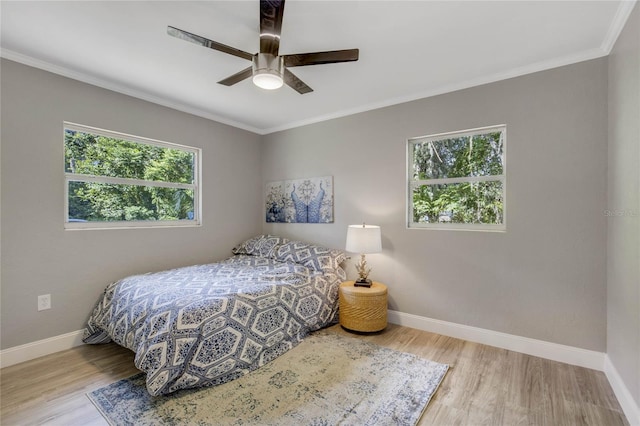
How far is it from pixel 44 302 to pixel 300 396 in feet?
7.54

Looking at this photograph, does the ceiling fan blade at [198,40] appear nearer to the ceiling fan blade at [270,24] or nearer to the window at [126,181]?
the ceiling fan blade at [270,24]

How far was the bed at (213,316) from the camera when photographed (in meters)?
1.82

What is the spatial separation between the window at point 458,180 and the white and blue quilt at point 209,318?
1326mm

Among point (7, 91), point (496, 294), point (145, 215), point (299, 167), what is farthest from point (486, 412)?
point (7, 91)

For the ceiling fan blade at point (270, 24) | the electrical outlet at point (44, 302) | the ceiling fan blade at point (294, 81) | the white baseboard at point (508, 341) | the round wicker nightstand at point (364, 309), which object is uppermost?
the ceiling fan blade at point (270, 24)

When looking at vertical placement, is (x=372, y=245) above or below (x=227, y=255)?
above

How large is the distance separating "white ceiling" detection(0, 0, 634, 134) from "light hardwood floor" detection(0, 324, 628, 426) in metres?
2.40

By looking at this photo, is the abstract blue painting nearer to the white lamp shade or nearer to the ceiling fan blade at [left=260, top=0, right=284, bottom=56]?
the white lamp shade

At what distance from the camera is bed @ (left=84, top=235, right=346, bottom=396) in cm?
182

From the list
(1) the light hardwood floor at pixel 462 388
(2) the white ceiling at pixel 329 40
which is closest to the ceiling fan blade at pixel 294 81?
(2) the white ceiling at pixel 329 40

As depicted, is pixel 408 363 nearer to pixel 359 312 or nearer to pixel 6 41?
pixel 359 312

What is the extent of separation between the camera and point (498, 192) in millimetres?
2650

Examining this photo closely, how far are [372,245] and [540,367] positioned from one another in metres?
1.60

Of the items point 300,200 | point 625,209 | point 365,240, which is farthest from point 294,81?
point 625,209
